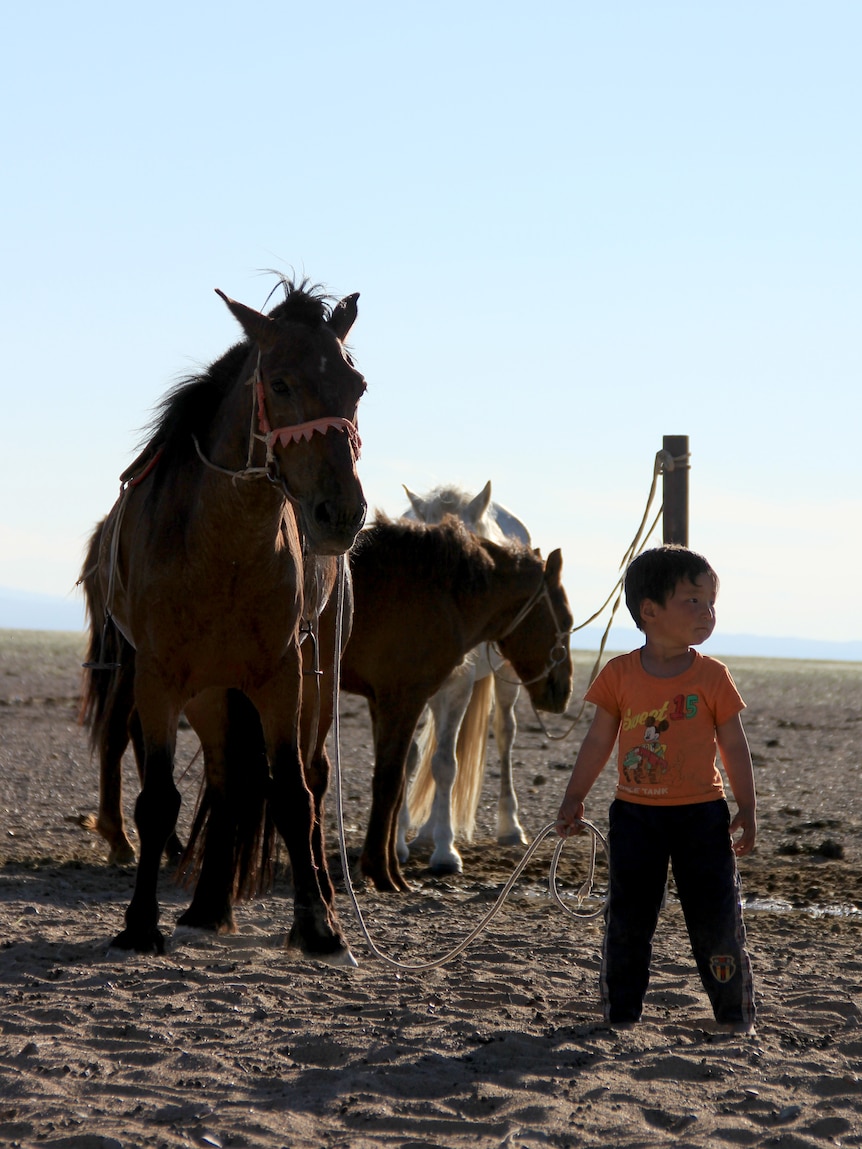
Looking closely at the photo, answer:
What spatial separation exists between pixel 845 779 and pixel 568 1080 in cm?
1017

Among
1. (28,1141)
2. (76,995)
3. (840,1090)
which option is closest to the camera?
(28,1141)

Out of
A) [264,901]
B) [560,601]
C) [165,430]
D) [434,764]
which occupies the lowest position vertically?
[264,901]

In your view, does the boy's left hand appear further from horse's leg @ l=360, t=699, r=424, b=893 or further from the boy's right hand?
horse's leg @ l=360, t=699, r=424, b=893

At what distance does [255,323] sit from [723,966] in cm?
277

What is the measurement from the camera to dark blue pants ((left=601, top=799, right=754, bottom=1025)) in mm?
4031

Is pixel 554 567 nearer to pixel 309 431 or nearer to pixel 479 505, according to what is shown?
pixel 479 505

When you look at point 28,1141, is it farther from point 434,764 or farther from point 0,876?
point 434,764

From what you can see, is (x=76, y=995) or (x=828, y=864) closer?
(x=76, y=995)

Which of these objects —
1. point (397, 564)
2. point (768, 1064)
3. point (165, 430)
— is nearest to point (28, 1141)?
point (768, 1064)

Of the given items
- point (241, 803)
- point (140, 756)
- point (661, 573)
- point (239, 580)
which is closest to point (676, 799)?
point (661, 573)

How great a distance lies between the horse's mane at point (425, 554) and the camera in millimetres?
7844

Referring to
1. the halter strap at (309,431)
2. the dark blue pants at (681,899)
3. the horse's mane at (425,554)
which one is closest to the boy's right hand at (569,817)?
the dark blue pants at (681,899)

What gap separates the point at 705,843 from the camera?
4035 mm

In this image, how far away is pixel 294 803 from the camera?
17.3 ft
